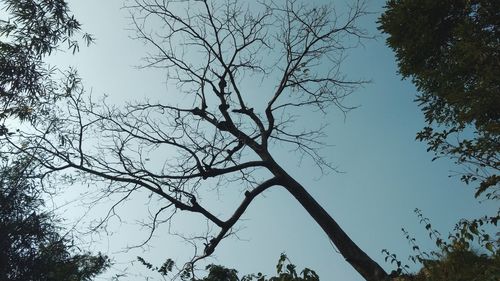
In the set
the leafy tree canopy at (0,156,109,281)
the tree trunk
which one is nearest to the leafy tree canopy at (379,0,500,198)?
the tree trunk

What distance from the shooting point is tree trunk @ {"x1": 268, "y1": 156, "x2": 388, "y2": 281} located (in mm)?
6223

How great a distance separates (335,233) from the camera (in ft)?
22.4

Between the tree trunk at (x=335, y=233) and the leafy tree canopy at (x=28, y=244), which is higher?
the leafy tree canopy at (x=28, y=244)

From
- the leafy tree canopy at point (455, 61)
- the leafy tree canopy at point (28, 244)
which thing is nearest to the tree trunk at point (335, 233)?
the leafy tree canopy at point (455, 61)

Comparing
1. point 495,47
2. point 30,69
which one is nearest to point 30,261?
point 30,69

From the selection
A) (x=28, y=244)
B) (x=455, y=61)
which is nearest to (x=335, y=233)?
(x=455, y=61)

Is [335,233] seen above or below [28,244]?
below

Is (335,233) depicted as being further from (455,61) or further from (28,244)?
(28,244)

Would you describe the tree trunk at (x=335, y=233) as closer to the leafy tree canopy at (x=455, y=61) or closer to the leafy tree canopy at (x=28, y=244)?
the leafy tree canopy at (x=455, y=61)

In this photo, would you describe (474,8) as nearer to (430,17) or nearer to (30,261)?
(430,17)

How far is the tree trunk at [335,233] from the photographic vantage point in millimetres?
6223

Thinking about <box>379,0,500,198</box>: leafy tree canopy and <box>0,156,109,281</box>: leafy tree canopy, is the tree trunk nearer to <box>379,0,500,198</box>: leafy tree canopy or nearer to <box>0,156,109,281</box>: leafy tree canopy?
<box>379,0,500,198</box>: leafy tree canopy

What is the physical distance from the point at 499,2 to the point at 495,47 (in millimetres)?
1042

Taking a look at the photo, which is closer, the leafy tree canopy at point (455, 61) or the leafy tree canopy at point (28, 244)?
the leafy tree canopy at point (455, 61)
